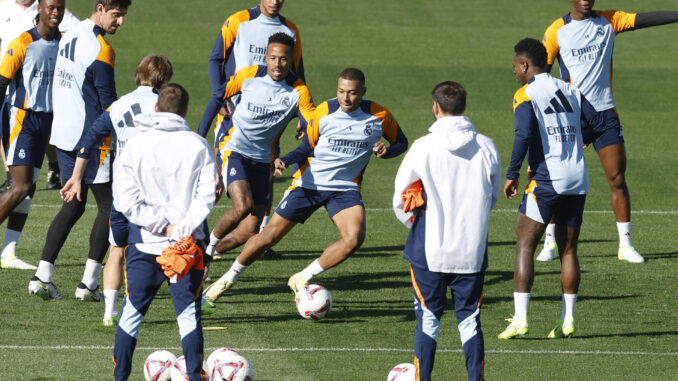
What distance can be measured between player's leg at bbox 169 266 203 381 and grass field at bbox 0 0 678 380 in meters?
0.88

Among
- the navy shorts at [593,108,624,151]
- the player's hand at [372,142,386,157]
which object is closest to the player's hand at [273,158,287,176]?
the player's hand at [372,142,386,157]

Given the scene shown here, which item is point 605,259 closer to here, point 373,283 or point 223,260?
point 373,283

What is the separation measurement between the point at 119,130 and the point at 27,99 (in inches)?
91.5

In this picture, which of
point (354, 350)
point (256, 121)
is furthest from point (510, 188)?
point (256, 121)

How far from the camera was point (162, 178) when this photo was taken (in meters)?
6.94

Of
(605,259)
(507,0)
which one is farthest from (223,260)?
(507,0)

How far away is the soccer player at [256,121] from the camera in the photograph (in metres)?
10.0

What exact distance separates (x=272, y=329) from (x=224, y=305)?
962 mm

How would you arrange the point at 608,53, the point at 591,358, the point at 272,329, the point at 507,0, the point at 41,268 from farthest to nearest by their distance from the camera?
the point at 507,0 < the point at 608,53 < the point at 41,268 < the point at 272,329 < the point at 591,358

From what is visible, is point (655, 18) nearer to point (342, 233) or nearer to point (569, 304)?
point (569, 304)

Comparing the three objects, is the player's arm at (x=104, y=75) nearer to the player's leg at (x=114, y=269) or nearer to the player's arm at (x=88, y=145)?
the player's arm at (x=88, y=145)

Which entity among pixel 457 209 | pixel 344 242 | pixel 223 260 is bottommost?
pixel 223 260

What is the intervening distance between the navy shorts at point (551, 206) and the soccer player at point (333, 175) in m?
1.35

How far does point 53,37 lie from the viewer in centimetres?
1029
